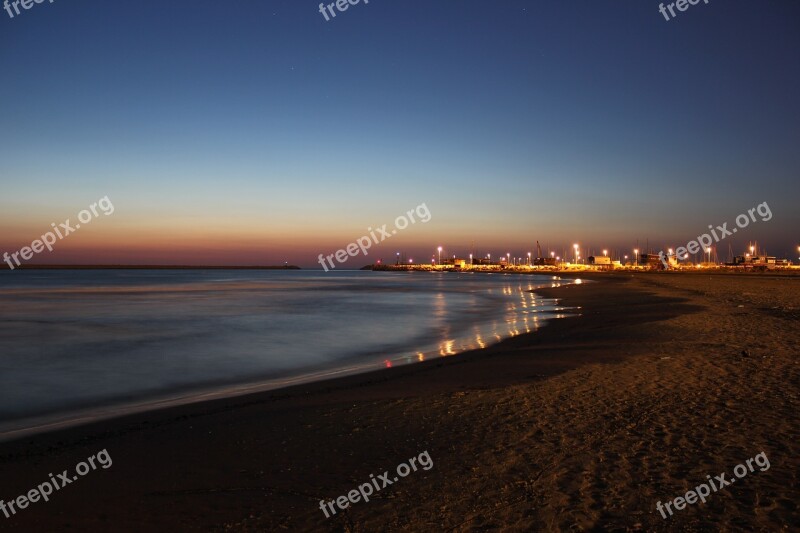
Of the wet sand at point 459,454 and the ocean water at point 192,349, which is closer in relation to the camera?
the wet sand at point 459,454

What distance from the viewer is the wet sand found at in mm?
4977

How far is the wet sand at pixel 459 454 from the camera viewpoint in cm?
498

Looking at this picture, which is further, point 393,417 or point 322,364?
point 322,364

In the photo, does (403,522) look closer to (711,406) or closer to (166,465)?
(166,465)

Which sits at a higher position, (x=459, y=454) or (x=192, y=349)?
(x=192, y=349)

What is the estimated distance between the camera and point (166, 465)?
659 centimetres

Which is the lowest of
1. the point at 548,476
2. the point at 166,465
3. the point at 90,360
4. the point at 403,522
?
the point at 548,476

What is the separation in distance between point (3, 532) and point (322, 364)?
11760 millimetres

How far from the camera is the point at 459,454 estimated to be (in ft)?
21.3

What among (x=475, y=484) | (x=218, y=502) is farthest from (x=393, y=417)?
(x=218, y=502)

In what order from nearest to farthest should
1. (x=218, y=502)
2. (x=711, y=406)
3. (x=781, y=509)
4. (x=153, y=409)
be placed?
(x=781, y=509)
(x=218, y=502)
(x=711, y=406)
(x=153, y=409)

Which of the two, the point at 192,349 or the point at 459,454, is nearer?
the point at 459,454

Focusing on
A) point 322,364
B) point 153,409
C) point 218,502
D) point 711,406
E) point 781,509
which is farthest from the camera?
point 322,364

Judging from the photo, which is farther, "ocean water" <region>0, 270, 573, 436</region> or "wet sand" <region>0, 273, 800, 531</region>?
"ocean water" <region>0, 270, 573, 436</region>
